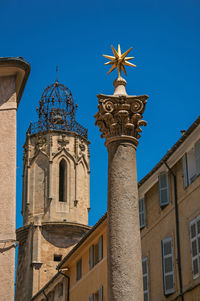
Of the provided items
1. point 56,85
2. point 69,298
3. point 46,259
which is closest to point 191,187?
point 69,298

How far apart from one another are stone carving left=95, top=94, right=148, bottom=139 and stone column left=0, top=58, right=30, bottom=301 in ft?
9.35

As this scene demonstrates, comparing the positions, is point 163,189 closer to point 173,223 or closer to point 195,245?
point 173,223

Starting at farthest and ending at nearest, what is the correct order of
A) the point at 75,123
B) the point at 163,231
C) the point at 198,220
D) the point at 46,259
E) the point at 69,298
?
the point at 75,123 → the point at 46,259 → the point at 69,298 → the point at 163,231 → the point at 198,220

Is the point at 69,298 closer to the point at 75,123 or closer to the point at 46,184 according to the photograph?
the point at 46,184

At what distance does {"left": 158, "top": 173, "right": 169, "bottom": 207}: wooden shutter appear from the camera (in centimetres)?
2495

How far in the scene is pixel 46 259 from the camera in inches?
1870

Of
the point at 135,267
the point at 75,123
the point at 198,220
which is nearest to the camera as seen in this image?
the point at 135,267

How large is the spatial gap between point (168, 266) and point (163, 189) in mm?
2842

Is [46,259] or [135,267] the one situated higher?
[46,259]

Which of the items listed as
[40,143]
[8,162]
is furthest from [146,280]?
[40,143]

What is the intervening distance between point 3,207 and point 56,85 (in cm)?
3587

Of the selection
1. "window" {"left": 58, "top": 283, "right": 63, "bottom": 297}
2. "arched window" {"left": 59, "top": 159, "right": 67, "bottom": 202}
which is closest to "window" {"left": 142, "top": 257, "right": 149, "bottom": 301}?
"window" {"left": 58, "top": 283, "right": 63, "bottom": 297}

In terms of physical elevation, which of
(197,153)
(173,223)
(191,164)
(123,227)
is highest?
(197,153)

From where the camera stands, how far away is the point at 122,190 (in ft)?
46.5
